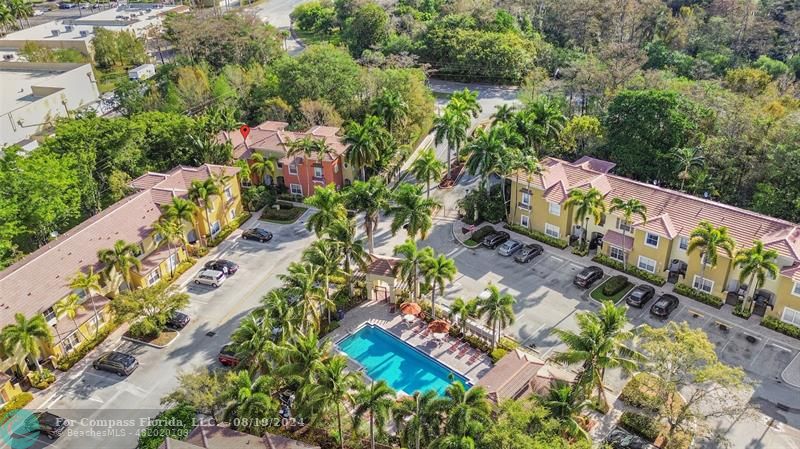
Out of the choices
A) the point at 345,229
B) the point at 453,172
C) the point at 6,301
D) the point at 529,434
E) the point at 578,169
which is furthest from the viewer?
the point at 453,172

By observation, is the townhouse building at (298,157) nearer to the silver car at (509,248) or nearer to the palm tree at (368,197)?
the palm tree at (368,197)

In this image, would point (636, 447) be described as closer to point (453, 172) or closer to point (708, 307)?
point (708, 307)

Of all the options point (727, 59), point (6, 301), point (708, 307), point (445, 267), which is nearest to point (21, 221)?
point (6, 301)

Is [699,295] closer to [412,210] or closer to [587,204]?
[587,204]

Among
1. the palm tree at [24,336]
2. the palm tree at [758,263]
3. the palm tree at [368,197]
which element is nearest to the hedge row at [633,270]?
the palm tree at [758,263]

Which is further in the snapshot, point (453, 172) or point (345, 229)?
point (453, 172)

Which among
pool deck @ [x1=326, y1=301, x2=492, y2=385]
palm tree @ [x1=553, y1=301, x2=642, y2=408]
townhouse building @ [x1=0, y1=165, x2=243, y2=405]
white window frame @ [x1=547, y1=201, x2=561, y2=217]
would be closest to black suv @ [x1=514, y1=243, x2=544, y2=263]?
white window frame @ [x1=547, y1=201, x2=561, y2=217]

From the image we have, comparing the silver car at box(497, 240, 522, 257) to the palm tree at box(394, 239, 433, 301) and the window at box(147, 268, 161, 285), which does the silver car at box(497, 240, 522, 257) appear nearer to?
the palm tree at box(394, 239, 433, 301)

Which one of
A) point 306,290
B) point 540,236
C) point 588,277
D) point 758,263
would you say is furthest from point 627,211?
point 306,290
